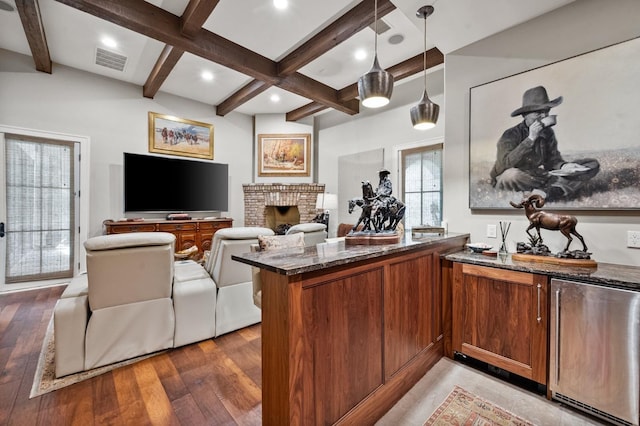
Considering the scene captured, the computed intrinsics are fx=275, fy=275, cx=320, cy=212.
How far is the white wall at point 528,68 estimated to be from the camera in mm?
1913

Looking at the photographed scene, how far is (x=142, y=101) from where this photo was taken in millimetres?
5102

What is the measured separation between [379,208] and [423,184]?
283 centimetres

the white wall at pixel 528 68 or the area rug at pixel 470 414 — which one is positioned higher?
the white wall at pixel 528 68

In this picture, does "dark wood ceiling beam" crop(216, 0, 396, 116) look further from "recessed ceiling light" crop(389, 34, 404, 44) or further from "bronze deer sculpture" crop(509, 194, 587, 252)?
"bronze deer sculpture" crop(509, 194, 587, 252)

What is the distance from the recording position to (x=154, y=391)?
184 cm

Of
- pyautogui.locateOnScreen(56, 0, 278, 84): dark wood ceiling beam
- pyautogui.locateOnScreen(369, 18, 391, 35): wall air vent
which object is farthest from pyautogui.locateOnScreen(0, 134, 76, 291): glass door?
pyautogui.locateOnScreen(369, 18, 391, 35): wall air vent

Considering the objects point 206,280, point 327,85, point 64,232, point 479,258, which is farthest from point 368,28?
point 64,232

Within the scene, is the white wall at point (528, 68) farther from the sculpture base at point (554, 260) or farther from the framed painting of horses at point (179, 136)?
the framed painting of horses at point (179, 136)

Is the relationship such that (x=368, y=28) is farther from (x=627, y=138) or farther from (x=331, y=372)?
(x=331, y=372)

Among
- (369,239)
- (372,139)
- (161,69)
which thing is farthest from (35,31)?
(372,139)

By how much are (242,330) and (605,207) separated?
125 inches

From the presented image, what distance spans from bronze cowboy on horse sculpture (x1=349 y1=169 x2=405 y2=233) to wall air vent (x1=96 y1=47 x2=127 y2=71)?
4.46 metres

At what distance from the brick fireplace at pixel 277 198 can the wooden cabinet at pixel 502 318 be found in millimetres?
4258

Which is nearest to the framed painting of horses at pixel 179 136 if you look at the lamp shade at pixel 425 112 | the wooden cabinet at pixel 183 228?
the wooden cabinet at pixel 183 228
